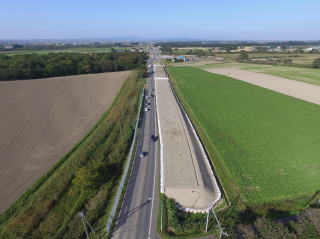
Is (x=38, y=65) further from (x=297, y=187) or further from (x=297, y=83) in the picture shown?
(x=297, y=83)

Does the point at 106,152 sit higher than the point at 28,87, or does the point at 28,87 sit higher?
the point at 28,87

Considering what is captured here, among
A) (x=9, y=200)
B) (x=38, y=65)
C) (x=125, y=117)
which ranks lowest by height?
(x=9, y=200)

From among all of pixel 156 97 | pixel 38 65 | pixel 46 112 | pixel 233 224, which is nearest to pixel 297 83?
pixel 156 97

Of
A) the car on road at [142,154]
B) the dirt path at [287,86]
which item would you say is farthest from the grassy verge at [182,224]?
the dirt path at [287,86]

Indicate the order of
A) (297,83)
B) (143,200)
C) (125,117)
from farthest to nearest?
(297,83) → (125,117) → (143,200)

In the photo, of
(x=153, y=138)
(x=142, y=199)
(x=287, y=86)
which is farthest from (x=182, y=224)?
(x=287, y=86)

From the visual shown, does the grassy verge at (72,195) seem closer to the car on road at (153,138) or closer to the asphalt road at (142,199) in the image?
the asphalt road at (142,199)

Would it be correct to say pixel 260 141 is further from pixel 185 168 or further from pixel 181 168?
pixel 181 168

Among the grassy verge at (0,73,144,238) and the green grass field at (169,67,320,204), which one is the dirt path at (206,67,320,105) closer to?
the green grass field at (169,67,320,204)

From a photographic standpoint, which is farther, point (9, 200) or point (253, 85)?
point (253, 85)
